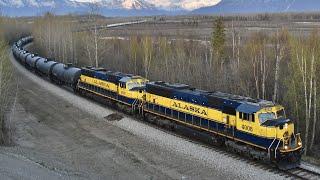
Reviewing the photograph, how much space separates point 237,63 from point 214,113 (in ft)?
63.1

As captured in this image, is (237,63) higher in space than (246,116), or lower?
higher

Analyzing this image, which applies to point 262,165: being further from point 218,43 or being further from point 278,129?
point 218,43

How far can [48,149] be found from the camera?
26.1 meters

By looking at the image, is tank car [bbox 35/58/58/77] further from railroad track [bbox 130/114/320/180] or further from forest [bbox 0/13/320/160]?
railroad track [bbox 130/114/320/180]

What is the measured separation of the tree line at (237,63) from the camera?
29594 millimetres

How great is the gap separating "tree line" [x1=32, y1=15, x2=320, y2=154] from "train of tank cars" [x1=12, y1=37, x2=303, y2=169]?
5.38m

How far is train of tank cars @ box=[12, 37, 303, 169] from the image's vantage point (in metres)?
21.8

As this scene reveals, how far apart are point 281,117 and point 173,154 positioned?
6171mm

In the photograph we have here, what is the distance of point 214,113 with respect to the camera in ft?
83.2

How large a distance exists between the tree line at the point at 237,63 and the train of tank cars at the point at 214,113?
212 inches

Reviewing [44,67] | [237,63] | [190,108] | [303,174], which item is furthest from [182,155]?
[44,67]

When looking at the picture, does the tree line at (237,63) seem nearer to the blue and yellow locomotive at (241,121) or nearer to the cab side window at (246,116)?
the blue and yellow locomotive at (241,121)

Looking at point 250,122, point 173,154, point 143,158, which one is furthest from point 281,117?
point 143,158

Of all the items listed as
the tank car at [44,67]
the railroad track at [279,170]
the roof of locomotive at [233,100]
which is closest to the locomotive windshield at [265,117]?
the roof of locomotive at [233,100]
